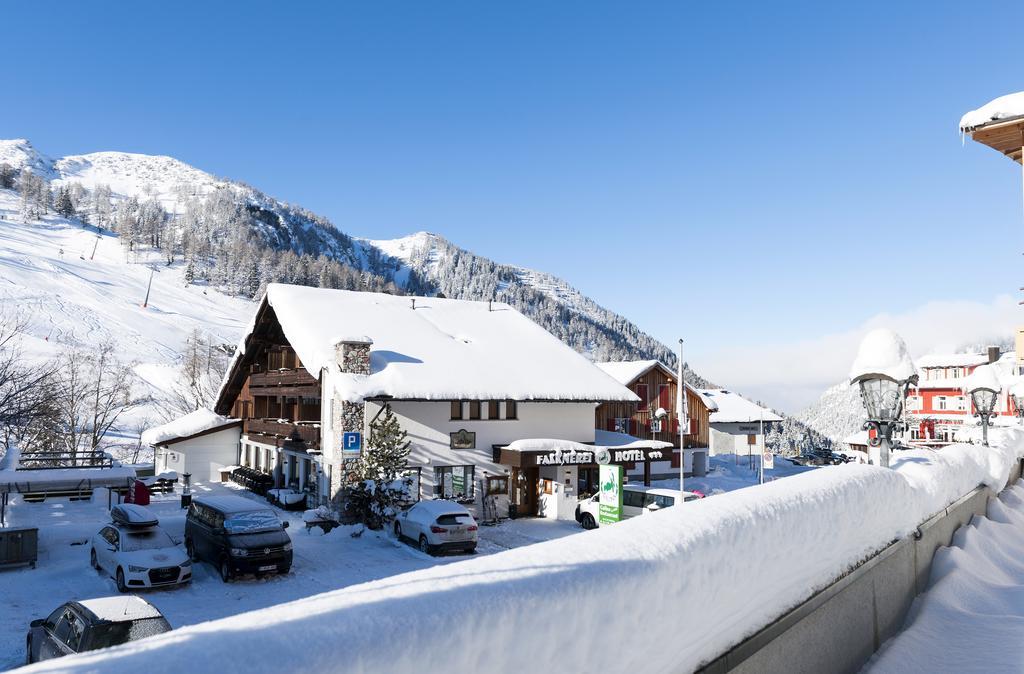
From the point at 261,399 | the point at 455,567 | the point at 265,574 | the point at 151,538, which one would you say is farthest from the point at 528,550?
the point at 261,399

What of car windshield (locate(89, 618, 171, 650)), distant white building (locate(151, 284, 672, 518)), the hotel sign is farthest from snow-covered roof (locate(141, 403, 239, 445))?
car windshield (locate(89, 618, 171, 650))

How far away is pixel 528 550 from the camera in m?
4.18

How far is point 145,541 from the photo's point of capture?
18.1 metres

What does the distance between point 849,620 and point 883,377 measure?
16.6 feet

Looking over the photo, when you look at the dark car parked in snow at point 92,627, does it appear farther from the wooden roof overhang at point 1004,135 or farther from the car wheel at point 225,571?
the wooden roof overhang at point 1004,135

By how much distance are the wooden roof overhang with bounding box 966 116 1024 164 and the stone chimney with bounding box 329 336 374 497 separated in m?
20.8

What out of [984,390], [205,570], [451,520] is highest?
[984,390]

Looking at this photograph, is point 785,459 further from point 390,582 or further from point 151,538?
point 390,582

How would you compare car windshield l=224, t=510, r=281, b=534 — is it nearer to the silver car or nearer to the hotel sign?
the silver car

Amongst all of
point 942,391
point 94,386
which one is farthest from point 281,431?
point 942,391

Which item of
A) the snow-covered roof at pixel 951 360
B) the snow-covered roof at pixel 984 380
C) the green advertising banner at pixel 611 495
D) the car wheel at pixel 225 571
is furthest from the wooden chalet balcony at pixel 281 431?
Result: the snow-covered roof at pixel 951 360

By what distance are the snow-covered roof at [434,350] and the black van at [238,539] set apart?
638 centimetres

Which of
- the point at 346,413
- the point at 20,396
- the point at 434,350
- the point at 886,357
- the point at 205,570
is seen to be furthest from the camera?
the point at 20,396

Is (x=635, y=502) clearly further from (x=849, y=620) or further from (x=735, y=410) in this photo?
(x=735, y=410)
